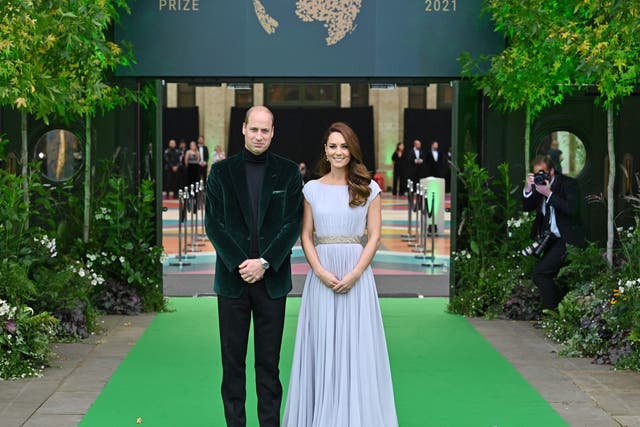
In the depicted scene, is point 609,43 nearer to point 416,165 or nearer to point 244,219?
point 244,219

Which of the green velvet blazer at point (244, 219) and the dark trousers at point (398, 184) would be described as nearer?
the green velvet blazer at point (244, 219)

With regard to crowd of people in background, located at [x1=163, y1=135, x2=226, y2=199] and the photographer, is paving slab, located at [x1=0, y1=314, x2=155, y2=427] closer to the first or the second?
the photographer

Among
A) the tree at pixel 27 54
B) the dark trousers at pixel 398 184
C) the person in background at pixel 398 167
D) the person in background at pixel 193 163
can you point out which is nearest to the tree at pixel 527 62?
the tree at pixel 27 54

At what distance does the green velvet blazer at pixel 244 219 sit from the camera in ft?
20.2

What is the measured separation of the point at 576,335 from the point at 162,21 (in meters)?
5.52

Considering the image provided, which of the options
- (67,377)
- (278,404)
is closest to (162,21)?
(67,377)

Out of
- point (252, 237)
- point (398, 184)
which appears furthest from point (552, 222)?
point (398, 184)

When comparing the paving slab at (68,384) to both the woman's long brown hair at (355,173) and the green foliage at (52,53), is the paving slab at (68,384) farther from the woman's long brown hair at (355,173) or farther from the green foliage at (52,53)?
the woman's long brown hair at (355,173)

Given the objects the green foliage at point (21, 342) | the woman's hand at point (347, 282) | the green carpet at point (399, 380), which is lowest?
the green carpet at point (399, 380)

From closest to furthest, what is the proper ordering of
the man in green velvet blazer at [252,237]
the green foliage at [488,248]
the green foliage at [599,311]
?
the man in green velvet blazer at [252,237] → the green foliage at [599,311] → the green foliage at [488,248]

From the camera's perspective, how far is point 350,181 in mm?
6379

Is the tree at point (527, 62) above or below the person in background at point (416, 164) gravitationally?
above

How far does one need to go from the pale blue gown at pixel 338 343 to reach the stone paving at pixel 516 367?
1646 millimetres

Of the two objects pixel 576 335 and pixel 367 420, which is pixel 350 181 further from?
pixel 576 335
